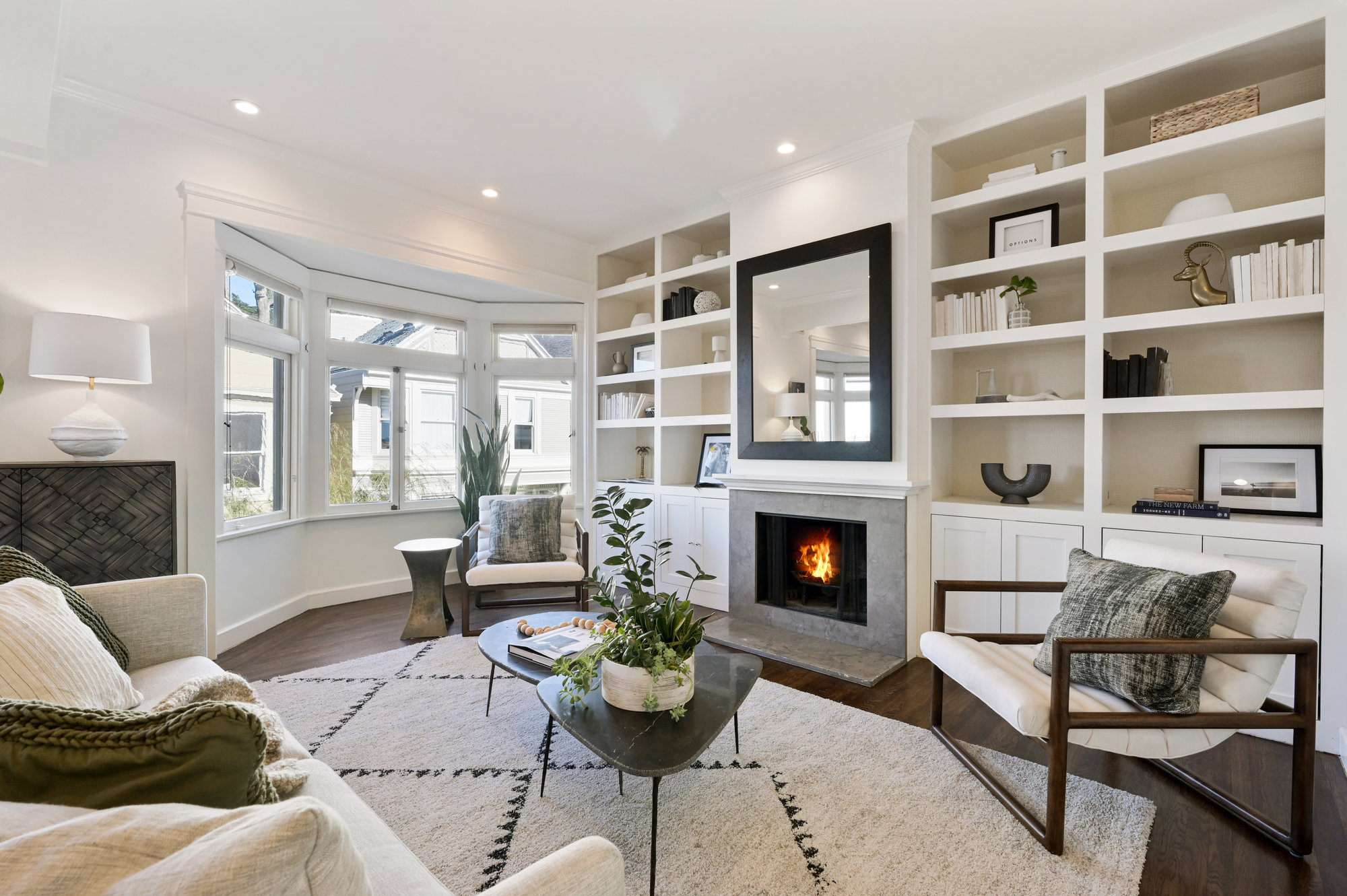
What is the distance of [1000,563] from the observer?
3.14 metres

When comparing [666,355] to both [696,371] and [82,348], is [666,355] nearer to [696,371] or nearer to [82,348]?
[696,371]

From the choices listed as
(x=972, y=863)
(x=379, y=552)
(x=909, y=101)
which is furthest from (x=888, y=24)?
(x=379, y=552)

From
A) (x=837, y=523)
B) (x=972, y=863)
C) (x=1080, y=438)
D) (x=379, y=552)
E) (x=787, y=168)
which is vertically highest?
(x=787, y=168)

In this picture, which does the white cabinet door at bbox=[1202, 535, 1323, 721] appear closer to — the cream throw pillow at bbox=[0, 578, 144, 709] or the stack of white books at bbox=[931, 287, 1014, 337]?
the stack of white books at bbox=[931, 287, 1014, 337]

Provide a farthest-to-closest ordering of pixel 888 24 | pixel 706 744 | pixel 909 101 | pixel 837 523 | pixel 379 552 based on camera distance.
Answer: pixel 379 552 → pixel 837 523 → pixel 909 101 → pixel 888 24 → pixel 706 744

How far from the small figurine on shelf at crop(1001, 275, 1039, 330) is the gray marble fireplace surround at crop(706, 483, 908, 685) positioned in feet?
3.41

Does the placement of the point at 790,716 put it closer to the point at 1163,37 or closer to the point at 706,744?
the point at 706,744

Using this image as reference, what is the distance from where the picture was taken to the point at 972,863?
171 cm

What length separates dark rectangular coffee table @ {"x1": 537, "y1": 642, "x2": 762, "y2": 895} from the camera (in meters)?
1.60

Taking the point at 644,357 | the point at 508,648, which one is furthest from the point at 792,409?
the point at 508,648

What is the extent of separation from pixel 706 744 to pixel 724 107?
280 cm

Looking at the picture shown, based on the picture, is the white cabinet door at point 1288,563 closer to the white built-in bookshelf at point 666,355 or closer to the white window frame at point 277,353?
the white built-in bookshelf at point 666,355

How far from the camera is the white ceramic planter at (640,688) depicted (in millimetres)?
1859

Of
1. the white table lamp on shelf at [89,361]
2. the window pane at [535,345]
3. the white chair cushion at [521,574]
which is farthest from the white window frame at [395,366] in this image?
the white table lamp on shelf at [89,361]
